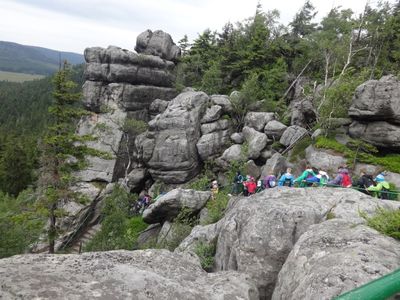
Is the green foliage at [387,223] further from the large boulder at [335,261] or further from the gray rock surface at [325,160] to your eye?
the gray rock surface at [325,160]

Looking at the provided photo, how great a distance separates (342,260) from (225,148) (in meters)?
33.1

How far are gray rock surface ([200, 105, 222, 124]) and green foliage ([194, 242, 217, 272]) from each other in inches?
1130

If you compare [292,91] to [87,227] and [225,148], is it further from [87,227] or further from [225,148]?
[87,227]

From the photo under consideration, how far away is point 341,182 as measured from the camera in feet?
61.6

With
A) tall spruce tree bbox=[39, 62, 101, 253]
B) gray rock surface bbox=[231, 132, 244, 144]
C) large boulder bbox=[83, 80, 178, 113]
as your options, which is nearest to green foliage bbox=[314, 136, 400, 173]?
gray rock surface bbox=[231, 132, 244, 144]

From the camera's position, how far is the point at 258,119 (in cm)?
3888

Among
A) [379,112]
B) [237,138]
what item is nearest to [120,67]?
[237,138]

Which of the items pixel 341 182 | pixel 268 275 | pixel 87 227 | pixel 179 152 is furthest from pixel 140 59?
pixel 268 275

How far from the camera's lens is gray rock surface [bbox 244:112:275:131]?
38562mm

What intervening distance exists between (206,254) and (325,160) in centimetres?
1866

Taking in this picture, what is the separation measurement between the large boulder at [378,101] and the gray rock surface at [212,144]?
15.2 meters

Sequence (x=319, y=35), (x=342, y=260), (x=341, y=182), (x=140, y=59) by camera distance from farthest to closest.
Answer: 1. (x=140, y=59)
2. (x=319, y=35)
3. (x=341, y=182)
4. (x=342, y=260)

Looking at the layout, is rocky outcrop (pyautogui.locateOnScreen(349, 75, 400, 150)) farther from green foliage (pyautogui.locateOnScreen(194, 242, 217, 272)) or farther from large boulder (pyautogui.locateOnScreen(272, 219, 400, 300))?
large boulder (pyautogui.locateOnScreen(272, 219, 400, 300))

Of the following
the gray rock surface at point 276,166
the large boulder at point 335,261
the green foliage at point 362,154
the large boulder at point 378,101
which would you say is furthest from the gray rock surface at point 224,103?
the large boulder at point 335,261
